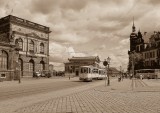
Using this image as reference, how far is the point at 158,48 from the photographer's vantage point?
83.5 m

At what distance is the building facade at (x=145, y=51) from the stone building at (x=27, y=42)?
29103mm

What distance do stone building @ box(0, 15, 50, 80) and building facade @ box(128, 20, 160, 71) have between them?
29.1 m

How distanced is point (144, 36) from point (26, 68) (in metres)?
53.1

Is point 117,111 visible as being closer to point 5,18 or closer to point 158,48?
point 5,18

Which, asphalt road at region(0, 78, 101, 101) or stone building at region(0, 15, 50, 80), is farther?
stone building at region(0, 15, 50, 80)

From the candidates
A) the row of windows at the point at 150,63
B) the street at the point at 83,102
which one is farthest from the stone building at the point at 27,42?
the row of windows at the point at 150,63

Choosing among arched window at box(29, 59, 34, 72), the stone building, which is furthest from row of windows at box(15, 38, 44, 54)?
arched window at box(29, 59, 34, 72)

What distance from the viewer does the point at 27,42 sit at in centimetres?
6562

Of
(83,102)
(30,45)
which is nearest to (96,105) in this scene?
(83,102)

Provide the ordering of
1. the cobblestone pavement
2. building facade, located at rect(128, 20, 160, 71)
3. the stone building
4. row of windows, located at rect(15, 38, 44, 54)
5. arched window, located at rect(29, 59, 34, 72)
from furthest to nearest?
building facade, located at rect(128, 20, 160, 71) → arched window, located at rect(29, 59, 34, 72) → row of windows, located at rect(15, 38, 44, 54) → the stone building → the cobblestone pavement

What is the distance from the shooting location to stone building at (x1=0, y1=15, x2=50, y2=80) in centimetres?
5969

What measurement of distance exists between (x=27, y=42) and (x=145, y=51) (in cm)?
4727

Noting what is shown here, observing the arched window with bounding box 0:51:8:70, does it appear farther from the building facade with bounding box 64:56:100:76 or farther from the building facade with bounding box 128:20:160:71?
the building facade with bounding box 64:56:100:76

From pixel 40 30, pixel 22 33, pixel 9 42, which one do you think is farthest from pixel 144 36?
pixel 9 42
